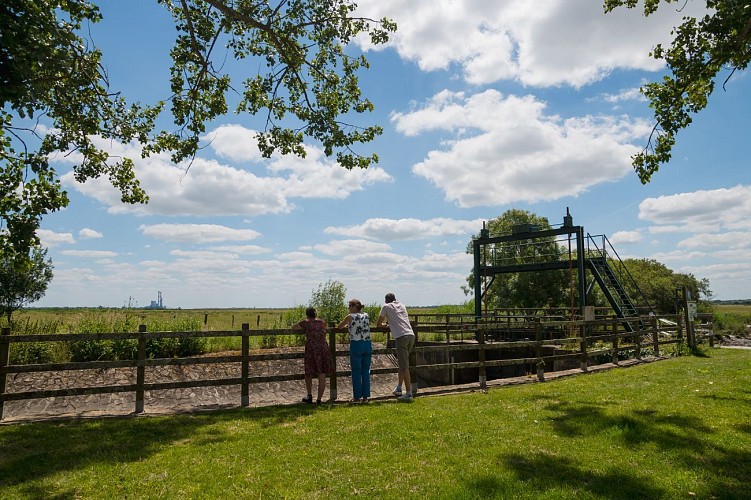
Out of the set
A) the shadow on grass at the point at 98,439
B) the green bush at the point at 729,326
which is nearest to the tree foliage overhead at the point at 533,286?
the green bush at the point at 729,326

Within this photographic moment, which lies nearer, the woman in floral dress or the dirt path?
the woman in floral dress

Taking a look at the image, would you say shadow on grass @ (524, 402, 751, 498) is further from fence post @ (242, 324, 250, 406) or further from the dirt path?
fence post @ (242, 324, 250, 406)

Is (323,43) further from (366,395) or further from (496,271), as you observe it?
(496,271)

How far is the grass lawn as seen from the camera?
183 inches

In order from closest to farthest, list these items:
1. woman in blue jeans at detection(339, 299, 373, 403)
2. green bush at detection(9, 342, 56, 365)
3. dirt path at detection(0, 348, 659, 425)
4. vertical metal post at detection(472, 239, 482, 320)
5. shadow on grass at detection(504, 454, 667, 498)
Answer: shadow on grass at detection(504, 454, 667, 498)
woman in blue jeans at detection(339, 299, 373, 403)
dirt path at detection(0, 348, 659, 425)
green bush at detection(9, 342, 56, 365)
vertical metal post at detection(472, 239, 482, 320)

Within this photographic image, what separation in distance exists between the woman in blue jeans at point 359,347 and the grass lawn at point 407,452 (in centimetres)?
67

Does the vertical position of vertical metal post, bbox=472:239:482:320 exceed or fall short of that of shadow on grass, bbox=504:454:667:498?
it exceeds it

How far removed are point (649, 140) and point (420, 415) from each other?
9.32 metres

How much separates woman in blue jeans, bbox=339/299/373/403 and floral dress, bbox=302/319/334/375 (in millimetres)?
458

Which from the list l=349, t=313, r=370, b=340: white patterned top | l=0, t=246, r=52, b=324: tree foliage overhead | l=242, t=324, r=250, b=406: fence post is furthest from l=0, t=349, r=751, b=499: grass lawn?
l=0, t=246, r=52, b=324: tree foliage overhead

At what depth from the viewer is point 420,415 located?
7691mm

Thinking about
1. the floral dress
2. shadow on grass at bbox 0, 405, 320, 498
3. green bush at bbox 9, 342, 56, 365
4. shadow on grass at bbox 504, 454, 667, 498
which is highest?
the floral dress

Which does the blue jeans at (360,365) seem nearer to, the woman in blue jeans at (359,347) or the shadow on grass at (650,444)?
the woman in blue jeans at (359,347)

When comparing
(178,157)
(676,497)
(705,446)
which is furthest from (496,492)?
(178,157)
